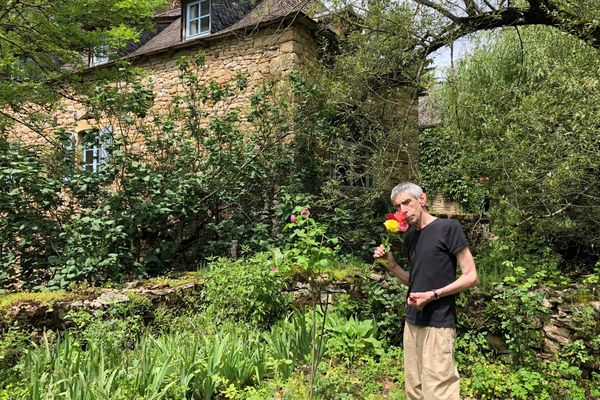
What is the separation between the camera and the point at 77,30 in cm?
659

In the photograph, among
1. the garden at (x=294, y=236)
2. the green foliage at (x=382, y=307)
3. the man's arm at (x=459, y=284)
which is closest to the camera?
the man's arm at (x=459, y=284)

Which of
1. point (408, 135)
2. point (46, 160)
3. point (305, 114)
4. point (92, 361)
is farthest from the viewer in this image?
point (305, 114)

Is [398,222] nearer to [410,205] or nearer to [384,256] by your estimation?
[410,205]

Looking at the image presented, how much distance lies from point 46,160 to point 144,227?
174 centimetres

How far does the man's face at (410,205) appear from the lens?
9.32 feet

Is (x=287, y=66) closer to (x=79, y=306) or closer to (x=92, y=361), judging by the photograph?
(x=79, y=306)

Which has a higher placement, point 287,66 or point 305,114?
point 287,66

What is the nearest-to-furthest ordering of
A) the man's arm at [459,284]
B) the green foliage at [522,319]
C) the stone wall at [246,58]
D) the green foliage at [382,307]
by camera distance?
the man's arm at [459,284] < the green foliage at [522,319] < the green foliage at [382,307] < the stone wall at [246,58]

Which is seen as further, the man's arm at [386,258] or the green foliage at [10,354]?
the green foliage at [10,354]

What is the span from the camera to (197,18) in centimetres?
1023

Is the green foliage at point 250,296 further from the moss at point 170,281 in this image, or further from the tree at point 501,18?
the tree at point 501,18

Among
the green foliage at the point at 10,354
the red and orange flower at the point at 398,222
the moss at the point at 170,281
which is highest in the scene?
the red and orange flower at the point at 398,222

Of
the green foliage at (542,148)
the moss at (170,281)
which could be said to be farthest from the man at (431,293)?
the moss at (170,281)

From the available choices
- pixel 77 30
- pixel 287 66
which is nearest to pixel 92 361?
pixel 77 30
